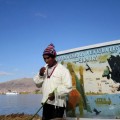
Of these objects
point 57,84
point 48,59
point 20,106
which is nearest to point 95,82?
point 57,84

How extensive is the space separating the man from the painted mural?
52.6 inches

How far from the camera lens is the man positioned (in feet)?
19.3

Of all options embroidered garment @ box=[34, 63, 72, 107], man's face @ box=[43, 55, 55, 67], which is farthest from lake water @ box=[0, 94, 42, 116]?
man's face @ box=[43, 55, 55, 67]

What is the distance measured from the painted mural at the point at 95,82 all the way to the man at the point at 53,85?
4.38ft

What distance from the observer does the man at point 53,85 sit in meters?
5.89

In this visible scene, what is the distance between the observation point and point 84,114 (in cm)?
757

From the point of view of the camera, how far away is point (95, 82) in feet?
24.3

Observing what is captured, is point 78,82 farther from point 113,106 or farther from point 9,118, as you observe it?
point 9,118

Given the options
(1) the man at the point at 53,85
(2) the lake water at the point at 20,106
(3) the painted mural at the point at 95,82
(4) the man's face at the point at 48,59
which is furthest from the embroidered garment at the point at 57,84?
(2) the lake water at the point at 20,106

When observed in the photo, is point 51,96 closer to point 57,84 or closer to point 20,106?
point 57,84

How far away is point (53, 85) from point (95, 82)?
158cm

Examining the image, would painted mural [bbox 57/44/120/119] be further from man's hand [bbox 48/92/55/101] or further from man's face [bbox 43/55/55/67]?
man's hand [bbox 48/92/55/101]

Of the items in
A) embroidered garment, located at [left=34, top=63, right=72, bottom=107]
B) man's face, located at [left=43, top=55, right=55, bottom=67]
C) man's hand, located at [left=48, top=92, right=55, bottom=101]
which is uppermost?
man's face, located at [left=43, top=55, right=55, bottom=67]

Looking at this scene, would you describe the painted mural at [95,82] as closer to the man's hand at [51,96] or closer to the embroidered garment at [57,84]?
the embroidered garment at [57,84]
